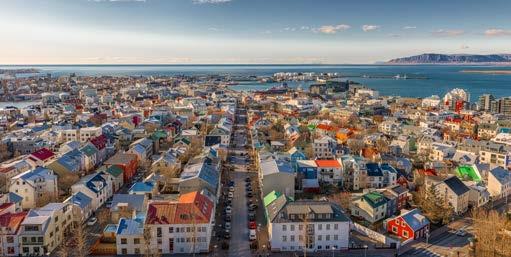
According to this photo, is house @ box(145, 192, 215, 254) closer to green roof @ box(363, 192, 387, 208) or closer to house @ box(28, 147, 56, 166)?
green roof @ box(363, 192, 387, 208)

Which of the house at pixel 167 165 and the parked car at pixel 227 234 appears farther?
the house at pixel 167 165

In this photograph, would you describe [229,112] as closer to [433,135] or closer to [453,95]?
[433,135]

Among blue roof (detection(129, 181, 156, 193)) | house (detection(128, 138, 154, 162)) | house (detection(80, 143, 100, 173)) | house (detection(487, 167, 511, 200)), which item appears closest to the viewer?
blue roof (detection(129, 181, 156, 193))

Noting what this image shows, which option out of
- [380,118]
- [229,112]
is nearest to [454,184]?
[380,118]

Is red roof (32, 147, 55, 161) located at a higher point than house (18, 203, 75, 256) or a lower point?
higher

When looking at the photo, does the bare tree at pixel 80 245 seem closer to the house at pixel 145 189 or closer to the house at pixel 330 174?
the house at pixel 145 189

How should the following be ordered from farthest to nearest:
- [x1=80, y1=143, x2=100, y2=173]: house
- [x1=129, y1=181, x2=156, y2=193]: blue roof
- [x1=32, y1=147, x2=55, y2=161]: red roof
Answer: [x1=80, y1=143, x2=100, y2=173]: house, [x1=32, y1=147, x2=55, y2=161]: red roof, [x1=129, y1=181, x2=156, y2=193]: blue roof

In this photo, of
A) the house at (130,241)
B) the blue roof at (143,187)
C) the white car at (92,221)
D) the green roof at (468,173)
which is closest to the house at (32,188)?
the white car at (92,221)

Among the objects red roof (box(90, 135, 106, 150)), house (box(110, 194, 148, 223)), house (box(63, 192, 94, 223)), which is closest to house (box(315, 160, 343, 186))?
house (box(110, 194, 148, 223))
